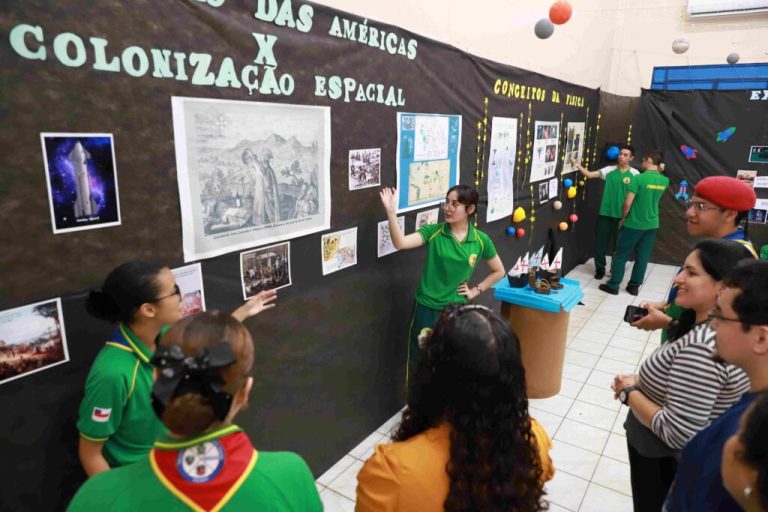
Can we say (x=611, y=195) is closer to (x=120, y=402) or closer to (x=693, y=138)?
(x=693, y=138)

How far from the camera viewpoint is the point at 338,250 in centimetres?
242

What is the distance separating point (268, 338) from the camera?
2.14 metres

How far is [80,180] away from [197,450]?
0.96 meters

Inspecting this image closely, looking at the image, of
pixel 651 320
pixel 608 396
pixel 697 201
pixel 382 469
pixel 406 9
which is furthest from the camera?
pixel 608 396

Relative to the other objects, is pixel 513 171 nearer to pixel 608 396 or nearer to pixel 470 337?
pixel 608 396

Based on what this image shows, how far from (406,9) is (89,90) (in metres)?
1.86

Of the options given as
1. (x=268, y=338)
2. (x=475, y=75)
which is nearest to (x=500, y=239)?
(x=475, y=75)

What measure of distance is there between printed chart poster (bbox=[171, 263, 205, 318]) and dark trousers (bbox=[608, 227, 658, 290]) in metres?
5.35

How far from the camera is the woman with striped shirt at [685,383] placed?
4.81 feet

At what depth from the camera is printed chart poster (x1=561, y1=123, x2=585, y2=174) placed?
17.6 ft

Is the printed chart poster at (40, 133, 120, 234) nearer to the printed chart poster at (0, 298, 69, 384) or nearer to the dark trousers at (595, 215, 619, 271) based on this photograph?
the printed chart poster at (0, 298, 69, 384)

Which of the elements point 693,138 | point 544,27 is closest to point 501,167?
point 544,27

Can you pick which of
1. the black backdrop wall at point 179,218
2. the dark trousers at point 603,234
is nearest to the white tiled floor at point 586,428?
the black backdrop wall at point 179,218

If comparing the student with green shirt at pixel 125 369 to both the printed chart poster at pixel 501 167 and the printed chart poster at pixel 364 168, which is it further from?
the printed chart poster at pixel 501 167
